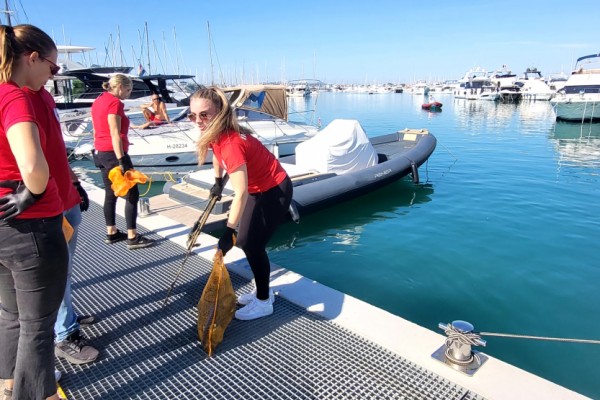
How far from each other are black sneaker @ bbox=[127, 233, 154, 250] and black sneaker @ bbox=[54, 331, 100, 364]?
67.6 inches

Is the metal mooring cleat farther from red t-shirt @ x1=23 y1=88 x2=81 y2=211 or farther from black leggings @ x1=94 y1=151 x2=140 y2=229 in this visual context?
black leggings @ x1=94 y1=151 x2=140 y2=229

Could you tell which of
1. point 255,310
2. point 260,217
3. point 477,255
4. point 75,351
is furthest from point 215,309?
point 477,255

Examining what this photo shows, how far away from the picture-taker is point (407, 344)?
2.57 m

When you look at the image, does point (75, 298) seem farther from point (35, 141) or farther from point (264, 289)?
point (35, 141)

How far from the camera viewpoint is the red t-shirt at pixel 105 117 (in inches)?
143

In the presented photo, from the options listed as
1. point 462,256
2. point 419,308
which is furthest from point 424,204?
point 419,308

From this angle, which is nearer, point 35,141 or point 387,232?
point 35,141

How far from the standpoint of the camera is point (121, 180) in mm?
3721

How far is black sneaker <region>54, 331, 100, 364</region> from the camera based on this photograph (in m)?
2.38

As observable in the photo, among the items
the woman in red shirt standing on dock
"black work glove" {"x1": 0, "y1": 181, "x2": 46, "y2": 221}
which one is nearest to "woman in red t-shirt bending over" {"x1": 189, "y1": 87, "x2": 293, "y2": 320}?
the woman in red shirt standing on dock

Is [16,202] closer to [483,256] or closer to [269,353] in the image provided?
[269,353]

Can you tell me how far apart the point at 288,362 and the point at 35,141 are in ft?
6.01

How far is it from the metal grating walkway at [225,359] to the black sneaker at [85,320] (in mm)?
52

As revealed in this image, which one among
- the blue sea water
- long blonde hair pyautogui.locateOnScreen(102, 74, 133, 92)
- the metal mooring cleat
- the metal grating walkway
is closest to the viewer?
the metal grating walkway
